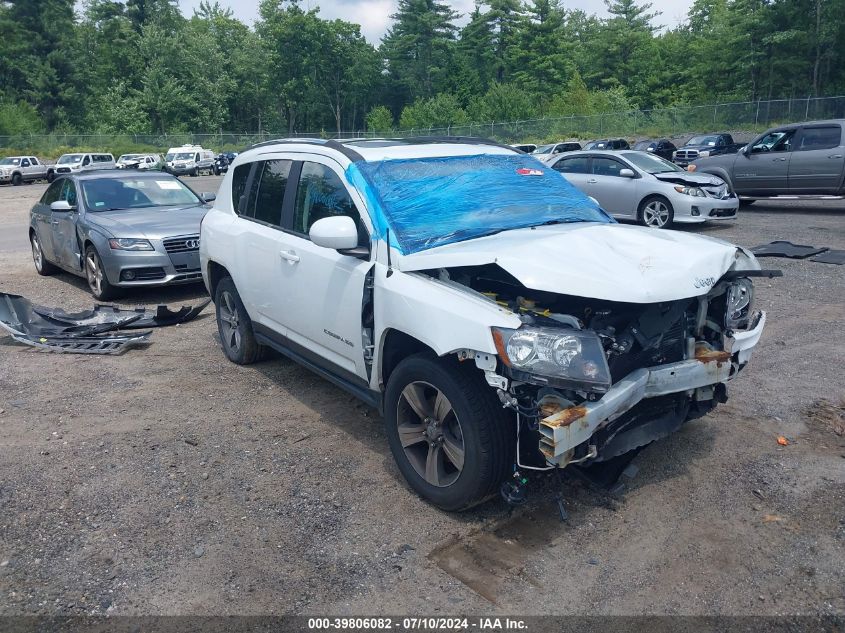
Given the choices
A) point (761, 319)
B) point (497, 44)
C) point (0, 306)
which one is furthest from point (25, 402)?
point (497, 44)

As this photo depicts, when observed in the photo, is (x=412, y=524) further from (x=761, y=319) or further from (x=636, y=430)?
(x=761, y=319)

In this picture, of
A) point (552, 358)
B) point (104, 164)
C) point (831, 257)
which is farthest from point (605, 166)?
point (104, 164)

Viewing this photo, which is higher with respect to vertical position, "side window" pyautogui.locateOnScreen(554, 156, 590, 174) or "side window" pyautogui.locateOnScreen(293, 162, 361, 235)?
"side window" pyautogui.locateOnScreen(293, 162, 361, 235)

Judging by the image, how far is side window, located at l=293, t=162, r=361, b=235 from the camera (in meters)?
4.62

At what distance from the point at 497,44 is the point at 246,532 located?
81138 millimetres

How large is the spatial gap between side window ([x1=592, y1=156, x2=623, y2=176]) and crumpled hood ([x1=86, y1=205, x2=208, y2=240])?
27.8ft

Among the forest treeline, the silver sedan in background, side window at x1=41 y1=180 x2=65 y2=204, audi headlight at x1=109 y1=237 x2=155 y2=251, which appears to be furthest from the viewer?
the forest treeline

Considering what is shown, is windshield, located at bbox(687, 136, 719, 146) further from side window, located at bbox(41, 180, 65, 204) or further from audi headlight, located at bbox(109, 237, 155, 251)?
audi headlight, located at bbox(109, 237, 155, 251)

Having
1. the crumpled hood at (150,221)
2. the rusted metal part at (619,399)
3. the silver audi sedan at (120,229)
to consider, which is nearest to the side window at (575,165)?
the silver audi sedan at (120,229)

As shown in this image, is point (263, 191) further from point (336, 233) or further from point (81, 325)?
point (81, 325)

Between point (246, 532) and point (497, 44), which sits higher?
point (497, 44)

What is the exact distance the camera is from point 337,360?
4703 millimetres

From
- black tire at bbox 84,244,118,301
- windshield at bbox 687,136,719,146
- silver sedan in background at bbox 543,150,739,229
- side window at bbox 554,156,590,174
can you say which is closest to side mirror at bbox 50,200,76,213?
black tire at bbox 84,244,118,301

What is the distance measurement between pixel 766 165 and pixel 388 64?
259ft
